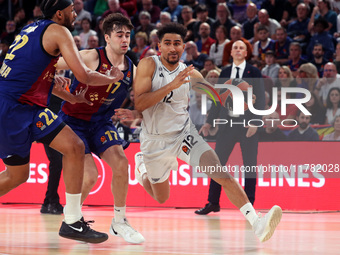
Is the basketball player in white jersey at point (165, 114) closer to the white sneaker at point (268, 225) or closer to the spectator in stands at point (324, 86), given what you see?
the white sneaker at point (268, 225)

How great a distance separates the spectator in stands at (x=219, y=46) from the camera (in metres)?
12.9

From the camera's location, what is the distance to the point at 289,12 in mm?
13930

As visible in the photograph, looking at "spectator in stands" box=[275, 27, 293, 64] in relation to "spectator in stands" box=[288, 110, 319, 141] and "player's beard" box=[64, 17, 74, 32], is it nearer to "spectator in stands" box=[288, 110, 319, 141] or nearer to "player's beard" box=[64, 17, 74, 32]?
"spectator in stands" box=[288, 110, 319, 141]

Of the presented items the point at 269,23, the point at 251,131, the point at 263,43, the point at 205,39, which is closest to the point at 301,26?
the point at 269,23

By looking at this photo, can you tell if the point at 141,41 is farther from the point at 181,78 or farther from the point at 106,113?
the point at 181,78

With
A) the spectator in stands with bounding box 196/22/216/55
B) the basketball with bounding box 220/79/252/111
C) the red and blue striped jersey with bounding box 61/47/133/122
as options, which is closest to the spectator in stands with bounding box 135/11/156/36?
the spectator in stands with bounding box 196/22/216/55

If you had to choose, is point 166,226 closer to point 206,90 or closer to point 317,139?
point 206,90

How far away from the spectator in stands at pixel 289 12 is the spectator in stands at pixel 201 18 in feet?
5.14

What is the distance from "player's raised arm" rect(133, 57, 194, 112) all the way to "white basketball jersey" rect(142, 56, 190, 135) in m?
0.08

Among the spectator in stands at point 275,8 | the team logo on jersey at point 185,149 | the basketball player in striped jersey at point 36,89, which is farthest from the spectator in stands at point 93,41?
the basketball player in striped jersey at point 36,89

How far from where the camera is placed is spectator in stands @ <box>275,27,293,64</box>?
12539 millimetres

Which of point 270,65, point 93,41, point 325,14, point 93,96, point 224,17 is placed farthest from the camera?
point 93,41

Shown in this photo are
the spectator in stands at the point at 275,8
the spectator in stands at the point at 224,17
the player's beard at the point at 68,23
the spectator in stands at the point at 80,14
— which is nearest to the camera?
the player's beard at the point at 68,23

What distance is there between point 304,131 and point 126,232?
4.03 metres
